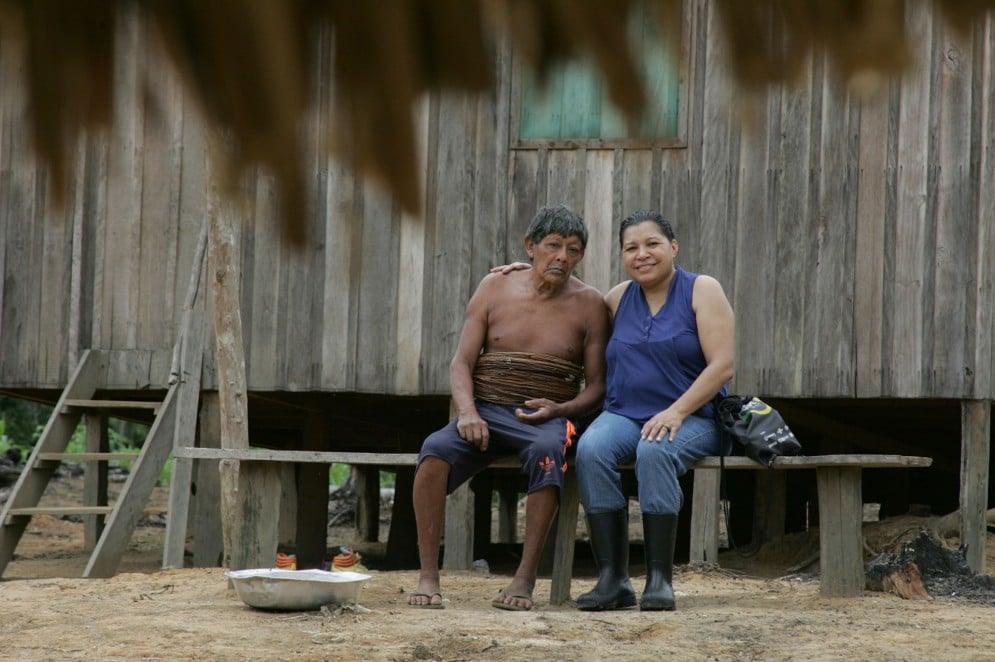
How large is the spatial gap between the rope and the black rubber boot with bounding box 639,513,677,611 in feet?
2.27

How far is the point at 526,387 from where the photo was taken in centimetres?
530

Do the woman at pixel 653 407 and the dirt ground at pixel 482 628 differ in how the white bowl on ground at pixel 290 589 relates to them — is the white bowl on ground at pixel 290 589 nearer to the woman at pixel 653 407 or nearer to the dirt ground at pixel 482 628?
the dirt ground at pixel 482 628

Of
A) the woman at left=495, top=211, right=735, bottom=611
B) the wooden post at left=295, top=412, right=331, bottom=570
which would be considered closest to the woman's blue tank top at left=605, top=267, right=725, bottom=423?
the woman at left=495, top=211, right=735, bottom=611

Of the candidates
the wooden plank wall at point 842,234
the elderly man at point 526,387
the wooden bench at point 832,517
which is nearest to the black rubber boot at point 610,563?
the elderly man at point 526,387

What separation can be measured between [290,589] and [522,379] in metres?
1.24

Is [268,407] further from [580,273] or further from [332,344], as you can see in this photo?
[580,273]

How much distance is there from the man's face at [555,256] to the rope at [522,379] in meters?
0.33

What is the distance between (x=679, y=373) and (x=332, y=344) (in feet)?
11.3

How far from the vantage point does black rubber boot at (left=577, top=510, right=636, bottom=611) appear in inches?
196

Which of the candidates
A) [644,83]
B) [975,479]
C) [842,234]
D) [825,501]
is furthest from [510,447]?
[644,83]

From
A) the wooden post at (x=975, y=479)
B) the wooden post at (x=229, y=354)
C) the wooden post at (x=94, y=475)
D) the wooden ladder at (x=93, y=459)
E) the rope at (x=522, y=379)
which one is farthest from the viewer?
the wooden post at (x=94, y=475)

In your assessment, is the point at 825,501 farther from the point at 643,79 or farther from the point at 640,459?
the point at 643,79

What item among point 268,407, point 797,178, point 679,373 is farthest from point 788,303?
point 268,407

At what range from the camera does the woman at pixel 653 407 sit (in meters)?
4.95
